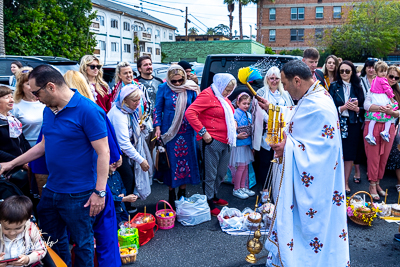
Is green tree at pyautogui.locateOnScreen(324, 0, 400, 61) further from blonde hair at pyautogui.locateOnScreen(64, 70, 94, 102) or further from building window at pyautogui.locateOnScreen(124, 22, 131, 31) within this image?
blonde hair at pyautogui.locateOnScreen(64, 70, 94, 102)

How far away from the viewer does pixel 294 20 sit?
4562cm

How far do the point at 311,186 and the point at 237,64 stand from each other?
362cm

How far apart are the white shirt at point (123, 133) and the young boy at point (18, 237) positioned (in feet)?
5.49

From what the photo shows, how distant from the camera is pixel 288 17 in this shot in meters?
45.7

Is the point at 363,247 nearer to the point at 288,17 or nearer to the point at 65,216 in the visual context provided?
the point at 65,216

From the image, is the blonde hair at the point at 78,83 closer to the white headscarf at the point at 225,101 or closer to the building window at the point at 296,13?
the white headscarf at the point at 225,101

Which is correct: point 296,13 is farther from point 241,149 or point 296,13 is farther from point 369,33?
point 241,149

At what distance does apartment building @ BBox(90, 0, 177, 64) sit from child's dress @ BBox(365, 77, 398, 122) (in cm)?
3292

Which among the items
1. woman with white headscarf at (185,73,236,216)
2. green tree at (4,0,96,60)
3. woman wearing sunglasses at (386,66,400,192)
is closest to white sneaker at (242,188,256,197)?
woman with white headscarf at (185,73,236,216)

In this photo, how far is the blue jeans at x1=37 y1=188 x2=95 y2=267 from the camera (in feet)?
9.05

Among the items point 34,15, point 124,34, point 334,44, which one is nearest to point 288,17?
point 334,44

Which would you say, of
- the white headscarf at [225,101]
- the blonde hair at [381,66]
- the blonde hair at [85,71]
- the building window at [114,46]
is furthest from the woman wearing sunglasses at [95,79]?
the building window at [114,46]

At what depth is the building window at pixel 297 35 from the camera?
150 feet

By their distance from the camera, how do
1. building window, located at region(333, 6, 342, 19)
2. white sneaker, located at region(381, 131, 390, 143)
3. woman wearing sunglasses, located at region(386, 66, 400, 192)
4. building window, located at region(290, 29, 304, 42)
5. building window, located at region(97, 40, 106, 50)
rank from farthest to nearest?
building window, located at region(290, 29, 304, 42)
building window, located at region(333, 6, 342, 19)
building window, located at region(97, 40, 106, 50)
woman wearing sunglasses, located at region(386, 66, 400, 192)
white sneaker, located at region(381, 131, 390, 143)
